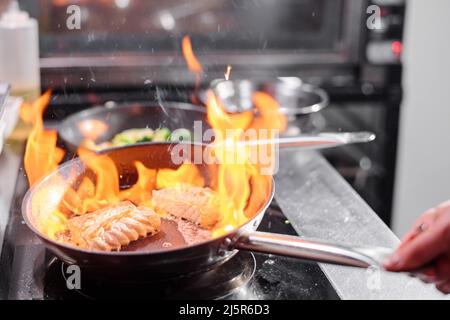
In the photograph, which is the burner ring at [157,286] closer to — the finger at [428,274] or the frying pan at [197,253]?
the frying pan at [197,253]

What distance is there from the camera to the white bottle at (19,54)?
2.00 m

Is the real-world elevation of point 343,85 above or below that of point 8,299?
above

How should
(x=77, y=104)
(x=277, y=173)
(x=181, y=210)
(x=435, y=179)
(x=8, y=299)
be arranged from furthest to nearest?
(x=435, y=179), (x=77, y=104), (x=277, y=173), (x=181, y=210), (x=8, y=299)

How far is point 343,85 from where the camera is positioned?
2695mm

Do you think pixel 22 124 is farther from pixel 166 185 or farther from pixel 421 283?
pixel 421 283

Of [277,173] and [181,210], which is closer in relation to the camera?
[181,210]

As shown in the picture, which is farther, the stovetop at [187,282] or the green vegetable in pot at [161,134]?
the green vegetable in pot at [161,134]

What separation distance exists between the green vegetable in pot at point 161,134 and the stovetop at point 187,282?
62 cm

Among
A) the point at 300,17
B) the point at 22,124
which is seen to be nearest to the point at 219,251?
the point at 22,124

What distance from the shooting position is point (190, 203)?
4.43 ft

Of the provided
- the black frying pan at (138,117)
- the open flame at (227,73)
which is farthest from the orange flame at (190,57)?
the black frying pan at (138,117)

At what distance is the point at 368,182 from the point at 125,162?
1448mm

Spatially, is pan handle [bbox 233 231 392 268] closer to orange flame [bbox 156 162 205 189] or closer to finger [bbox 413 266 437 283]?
finger [bbox 413 266 437 283]

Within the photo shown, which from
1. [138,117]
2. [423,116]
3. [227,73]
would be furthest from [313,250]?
[423,116]
